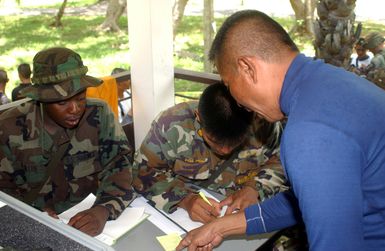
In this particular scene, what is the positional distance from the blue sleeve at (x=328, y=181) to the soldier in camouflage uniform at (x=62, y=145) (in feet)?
3.43

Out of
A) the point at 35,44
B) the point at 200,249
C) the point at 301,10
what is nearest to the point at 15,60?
the point at 35,44

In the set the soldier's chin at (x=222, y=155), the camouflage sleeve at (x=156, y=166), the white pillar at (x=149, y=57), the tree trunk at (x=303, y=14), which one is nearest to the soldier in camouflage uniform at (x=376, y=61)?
the white pillar at (x=149, y=57)

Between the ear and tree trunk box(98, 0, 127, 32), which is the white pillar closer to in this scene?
the ear

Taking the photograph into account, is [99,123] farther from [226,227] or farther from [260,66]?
[260,66]

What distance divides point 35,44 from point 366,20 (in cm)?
880

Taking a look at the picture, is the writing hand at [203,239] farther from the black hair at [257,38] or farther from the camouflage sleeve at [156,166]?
the black hair at [257,38]

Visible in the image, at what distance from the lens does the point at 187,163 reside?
2092 mm

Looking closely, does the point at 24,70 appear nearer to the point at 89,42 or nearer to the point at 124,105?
the point at 124,105

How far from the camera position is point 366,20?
1180 centimetres

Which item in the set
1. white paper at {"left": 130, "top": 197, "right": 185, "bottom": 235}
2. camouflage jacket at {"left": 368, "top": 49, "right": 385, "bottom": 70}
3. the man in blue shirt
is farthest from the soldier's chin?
camouflage jacket at {"left": 368, "top": 49, "right": 385, "bottom": 70}

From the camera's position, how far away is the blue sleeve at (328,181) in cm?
89

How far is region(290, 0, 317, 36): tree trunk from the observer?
998 centimetres

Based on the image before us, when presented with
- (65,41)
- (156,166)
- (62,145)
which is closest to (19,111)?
(62,145)

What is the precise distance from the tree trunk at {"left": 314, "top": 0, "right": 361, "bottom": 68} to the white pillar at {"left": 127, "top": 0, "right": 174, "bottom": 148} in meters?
1.25
